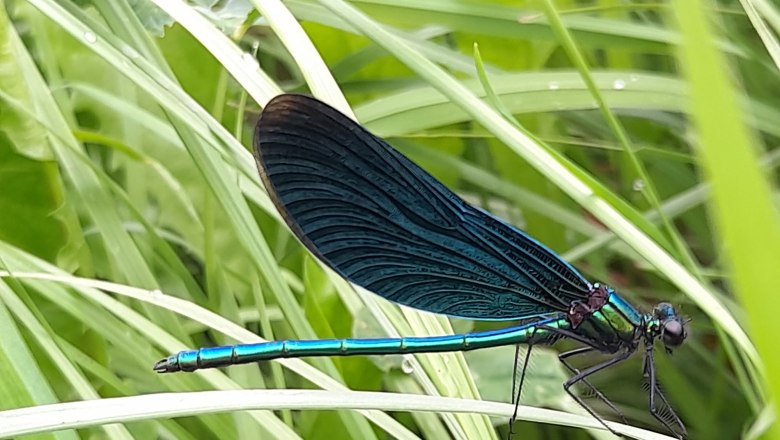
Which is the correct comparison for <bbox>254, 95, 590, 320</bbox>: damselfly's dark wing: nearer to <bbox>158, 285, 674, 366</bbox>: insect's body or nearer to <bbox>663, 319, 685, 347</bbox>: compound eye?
<bbox>158, 285, 674, 366</bbox>: insect's body

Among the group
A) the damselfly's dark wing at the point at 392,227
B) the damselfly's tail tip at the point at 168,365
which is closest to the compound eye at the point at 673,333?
the damselfly's dark wing at the point at 392,227

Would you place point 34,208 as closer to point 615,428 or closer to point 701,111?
point 615,428

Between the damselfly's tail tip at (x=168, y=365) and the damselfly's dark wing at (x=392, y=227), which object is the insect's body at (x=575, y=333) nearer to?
the damselfly's dark wing at (x=392, y=227)

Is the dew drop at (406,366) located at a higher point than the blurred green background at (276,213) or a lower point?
lower

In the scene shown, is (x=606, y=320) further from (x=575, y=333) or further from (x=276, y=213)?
(x=276, y=213)

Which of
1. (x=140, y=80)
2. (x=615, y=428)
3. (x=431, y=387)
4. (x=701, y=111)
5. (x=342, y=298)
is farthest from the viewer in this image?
(x=342, y=298)

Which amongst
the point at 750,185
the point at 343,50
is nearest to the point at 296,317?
the point at 343,50

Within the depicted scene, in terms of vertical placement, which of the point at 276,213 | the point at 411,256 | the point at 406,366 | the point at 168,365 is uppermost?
the point at 276,213

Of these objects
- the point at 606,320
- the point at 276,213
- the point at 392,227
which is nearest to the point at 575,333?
the point at 606,320
